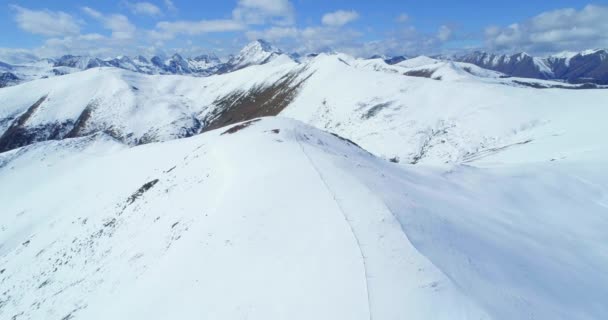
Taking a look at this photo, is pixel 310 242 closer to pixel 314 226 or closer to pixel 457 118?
pixel 314 226

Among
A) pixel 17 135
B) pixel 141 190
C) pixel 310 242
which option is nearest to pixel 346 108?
pixel 141 190

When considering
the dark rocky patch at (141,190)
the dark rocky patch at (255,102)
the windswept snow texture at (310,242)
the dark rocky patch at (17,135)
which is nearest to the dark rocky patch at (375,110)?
the dark rocky patch at (255,102)

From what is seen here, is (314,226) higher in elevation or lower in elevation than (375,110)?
lower

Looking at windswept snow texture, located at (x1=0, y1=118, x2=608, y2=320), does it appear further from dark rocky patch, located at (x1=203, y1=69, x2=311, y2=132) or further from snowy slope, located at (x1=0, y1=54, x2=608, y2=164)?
dark rocky patch, located at (x1=203, y1=69, x2=311, y2=132)

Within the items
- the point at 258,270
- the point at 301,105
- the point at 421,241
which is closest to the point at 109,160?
the point at 258,270

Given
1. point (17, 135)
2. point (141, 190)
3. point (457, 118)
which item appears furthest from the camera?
point (17, 135)

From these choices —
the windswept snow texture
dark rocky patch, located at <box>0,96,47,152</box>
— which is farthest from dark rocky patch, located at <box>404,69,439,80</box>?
dark rocky patch, located at <box>0,96,47,152</box>
